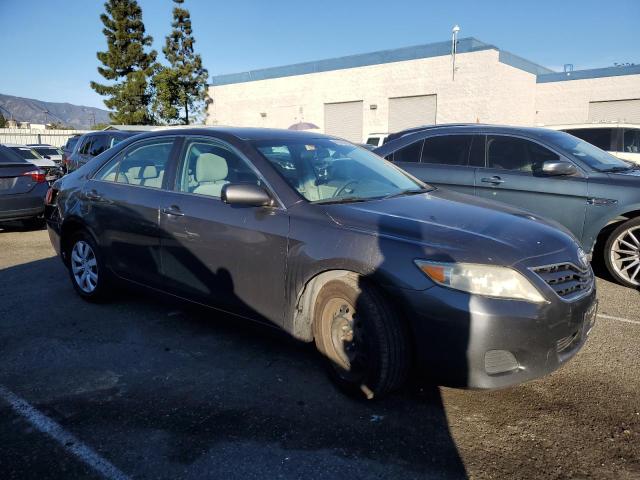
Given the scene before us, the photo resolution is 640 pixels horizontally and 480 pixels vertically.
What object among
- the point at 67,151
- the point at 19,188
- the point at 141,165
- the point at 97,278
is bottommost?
the point at 97,278

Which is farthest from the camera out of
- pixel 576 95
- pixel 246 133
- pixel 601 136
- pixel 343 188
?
pixel 576 95

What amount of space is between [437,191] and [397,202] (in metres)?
0.71

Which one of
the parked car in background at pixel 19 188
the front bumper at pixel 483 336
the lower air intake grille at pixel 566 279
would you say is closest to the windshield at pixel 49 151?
the parked car in background at pixel 19 188

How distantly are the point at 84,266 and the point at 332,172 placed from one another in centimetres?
260

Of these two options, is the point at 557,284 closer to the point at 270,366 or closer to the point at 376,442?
the point at 376,442

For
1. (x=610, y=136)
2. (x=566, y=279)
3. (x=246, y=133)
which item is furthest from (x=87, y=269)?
(x=610, y=136)

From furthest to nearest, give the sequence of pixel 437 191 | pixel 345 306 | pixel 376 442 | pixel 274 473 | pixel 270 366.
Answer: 1. pixel 437 191
2. pixel 270 366
3. pixel 345 306
4. pixel 376 442
5. pixel 274 473

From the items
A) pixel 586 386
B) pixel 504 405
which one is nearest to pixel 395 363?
pixel 504 405

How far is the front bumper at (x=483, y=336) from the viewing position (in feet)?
8.29

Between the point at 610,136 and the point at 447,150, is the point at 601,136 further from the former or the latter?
the point at 447,150

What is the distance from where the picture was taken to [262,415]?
113 inches

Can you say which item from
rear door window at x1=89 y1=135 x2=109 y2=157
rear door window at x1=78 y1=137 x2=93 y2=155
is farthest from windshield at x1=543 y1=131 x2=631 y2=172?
rear door window at x1=78 y1=137 x2=93 y2=155

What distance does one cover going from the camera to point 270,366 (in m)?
3.48

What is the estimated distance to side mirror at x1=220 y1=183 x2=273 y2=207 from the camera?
10.5ft
